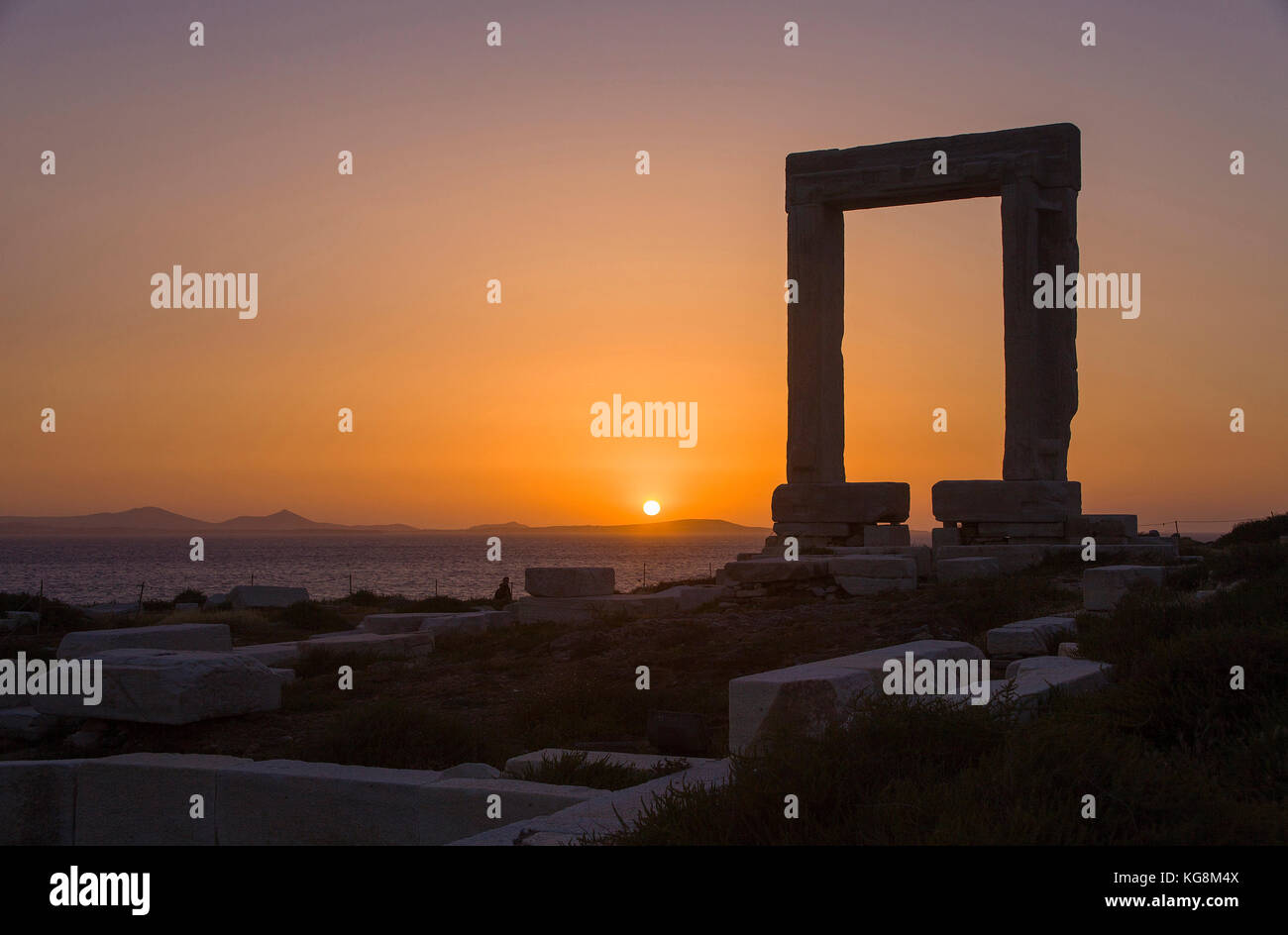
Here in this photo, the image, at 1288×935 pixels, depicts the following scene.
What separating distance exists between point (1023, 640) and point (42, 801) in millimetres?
8107

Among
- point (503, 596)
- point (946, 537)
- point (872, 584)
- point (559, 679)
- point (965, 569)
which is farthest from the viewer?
point (503, 596)

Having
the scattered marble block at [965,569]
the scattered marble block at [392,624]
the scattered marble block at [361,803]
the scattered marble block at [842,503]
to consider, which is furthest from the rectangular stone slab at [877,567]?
the scattered marble block at [361,803]

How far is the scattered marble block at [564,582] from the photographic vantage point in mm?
18141

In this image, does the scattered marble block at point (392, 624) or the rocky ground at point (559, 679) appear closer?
the rocky ground at point (559, 679)

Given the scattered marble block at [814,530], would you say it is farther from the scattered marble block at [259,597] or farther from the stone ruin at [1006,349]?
the scattered marble block at [259,597]

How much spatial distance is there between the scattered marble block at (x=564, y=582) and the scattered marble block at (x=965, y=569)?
522cm

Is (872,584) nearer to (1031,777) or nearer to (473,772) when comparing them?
(473,772)

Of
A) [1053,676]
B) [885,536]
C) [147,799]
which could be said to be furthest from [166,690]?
[885,536]

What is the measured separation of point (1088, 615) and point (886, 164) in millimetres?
10952

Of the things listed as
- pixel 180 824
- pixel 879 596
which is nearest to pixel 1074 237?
pixel 879 596

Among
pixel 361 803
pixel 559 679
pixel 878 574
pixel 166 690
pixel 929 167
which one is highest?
pixel 929 167

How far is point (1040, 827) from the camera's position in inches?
162

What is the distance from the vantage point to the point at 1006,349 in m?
19.3
